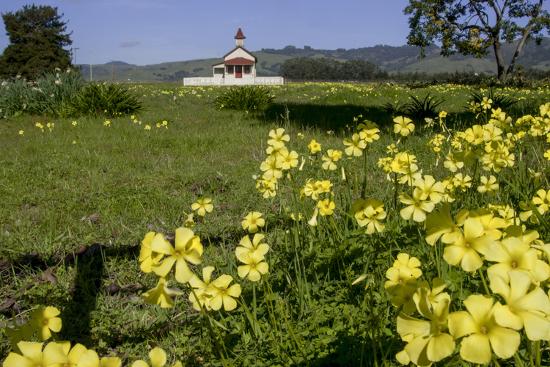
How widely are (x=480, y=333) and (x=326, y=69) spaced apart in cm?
10945

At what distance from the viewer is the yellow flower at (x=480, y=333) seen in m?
0.77

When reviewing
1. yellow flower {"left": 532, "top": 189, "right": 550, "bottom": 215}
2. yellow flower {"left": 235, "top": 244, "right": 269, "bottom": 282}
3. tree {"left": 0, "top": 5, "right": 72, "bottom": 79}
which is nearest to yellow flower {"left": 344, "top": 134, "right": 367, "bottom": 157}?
yellow flower {"left": 532, "top": 189, "right": 550, "bottom": 215}

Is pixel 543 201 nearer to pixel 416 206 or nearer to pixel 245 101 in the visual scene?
pixel 416 206

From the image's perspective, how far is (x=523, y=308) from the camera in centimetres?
78

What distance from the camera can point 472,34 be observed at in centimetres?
2934

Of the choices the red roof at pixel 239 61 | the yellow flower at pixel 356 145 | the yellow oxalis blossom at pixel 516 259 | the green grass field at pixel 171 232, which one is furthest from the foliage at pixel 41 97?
the red roof at pixel 239 61

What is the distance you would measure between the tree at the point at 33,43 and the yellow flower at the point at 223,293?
49.3 m

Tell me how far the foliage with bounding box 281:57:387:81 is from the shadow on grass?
301 feet

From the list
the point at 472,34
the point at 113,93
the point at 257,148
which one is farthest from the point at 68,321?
the point at 472,34

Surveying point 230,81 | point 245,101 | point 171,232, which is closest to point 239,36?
point 230,81

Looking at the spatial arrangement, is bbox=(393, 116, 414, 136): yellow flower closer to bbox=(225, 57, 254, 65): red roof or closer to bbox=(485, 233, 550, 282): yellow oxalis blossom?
bbox=(485, 233, 550, 282): yellow oxalis blossom

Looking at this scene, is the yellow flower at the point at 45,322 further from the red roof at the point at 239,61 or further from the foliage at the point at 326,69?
the foliage at the point at 326,69

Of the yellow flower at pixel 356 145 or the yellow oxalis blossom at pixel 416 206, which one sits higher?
the yellow flower at pixel 356 145

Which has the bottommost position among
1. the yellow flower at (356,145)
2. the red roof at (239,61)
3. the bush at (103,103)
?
the yellow flower at (356,145)
